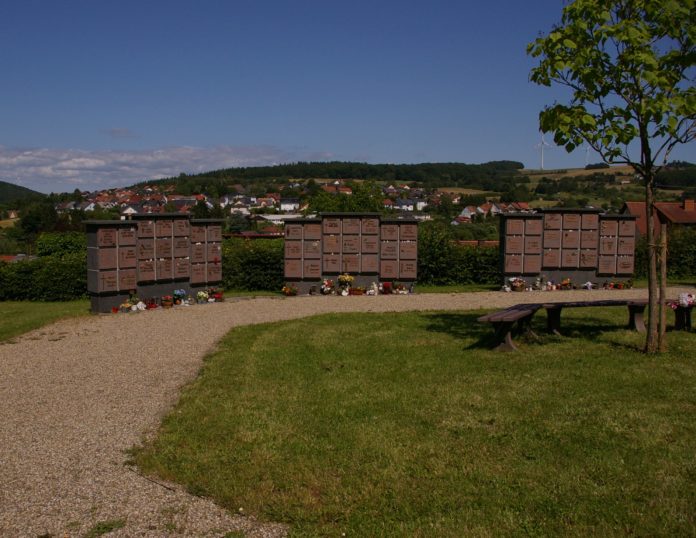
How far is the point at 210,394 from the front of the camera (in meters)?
8.03

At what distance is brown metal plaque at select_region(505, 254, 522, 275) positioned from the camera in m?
19.6

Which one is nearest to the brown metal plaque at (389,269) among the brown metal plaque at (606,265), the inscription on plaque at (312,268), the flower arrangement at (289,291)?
the inscription on plaque at (312,268)

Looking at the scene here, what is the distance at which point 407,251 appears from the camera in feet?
63.0

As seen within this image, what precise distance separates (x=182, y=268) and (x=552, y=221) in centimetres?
1038

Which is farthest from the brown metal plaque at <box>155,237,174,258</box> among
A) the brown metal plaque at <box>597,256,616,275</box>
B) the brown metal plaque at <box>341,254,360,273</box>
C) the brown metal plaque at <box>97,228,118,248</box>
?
the brown metal plaque at <box>597,256,616,275</box>

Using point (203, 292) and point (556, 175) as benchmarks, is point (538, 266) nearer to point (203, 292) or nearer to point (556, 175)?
point (203, 292)

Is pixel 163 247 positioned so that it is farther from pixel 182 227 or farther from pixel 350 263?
pixel 350 263

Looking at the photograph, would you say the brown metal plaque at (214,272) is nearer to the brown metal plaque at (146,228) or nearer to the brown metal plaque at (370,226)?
the brown metal plaque at (146,228)

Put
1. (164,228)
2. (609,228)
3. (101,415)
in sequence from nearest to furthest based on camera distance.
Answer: (101,415) < (164,228) < (609,228)

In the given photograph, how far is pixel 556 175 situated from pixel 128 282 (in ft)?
329

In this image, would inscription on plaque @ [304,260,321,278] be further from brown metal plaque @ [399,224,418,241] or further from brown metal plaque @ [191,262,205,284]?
brown metal plaque @ [191,262,205,284]

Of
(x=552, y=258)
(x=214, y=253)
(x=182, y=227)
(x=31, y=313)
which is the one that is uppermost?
(x=182, y=227)

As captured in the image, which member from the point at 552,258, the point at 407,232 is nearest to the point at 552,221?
the point at 552,258

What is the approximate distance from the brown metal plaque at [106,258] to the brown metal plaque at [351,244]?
6.20m
